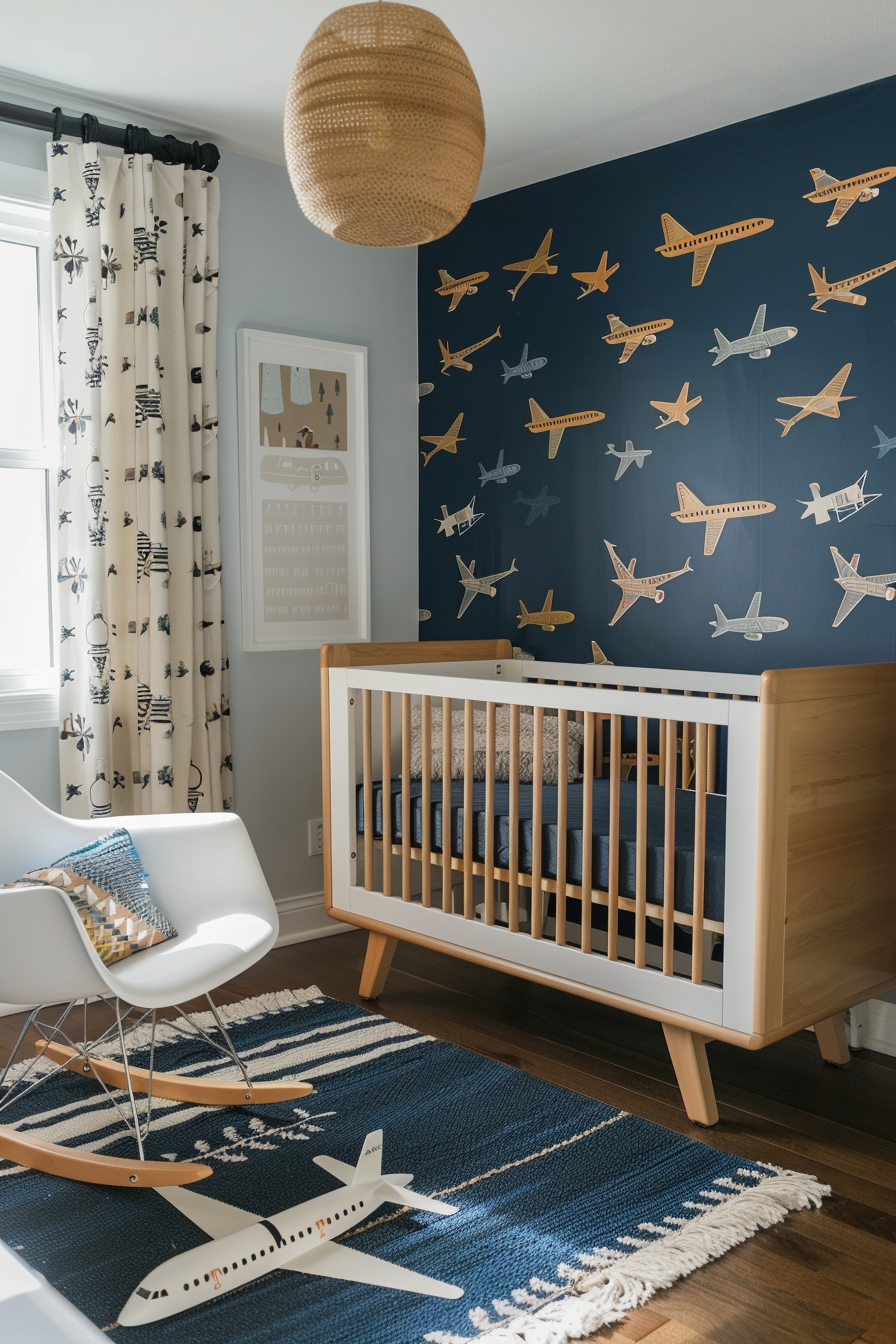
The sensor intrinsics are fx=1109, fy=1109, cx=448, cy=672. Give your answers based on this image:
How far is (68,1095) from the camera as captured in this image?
2.23 m

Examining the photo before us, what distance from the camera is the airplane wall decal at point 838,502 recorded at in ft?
8.23

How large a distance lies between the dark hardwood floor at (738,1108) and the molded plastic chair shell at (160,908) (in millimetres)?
660

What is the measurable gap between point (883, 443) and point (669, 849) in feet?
3.54

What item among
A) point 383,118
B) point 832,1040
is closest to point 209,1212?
point 832,1040

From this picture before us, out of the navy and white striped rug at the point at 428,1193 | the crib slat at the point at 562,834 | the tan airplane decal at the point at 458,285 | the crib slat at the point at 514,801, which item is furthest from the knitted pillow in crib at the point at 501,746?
the tan airplane decal at the point at 458,285

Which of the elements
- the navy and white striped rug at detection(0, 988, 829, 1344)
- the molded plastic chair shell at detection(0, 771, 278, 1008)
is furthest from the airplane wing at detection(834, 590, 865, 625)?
the molded plastic chair shell at detection(0, 771, 278, 1008)

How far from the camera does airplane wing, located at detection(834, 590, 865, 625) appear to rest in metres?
2.53

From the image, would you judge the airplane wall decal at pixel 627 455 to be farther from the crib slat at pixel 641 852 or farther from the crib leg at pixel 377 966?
the crib leg at pixel 377 966

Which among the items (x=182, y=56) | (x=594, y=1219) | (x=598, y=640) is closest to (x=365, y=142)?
(x=182, y=56)

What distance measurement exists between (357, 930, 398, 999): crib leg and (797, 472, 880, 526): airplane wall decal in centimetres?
145

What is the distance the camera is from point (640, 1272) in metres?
1.62

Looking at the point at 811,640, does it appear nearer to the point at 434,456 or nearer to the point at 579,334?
the point at 579,334

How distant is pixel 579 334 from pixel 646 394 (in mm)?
322

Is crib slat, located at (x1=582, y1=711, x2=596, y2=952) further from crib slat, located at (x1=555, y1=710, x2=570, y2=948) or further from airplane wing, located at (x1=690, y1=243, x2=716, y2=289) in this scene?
Answer: airplane wing, located at (x1=690, y1=243, x2=716, y2=289)
